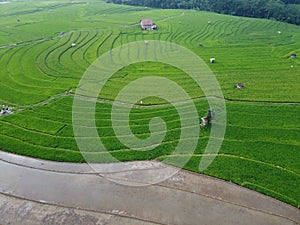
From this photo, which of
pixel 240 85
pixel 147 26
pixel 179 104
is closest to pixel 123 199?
pixel 179 104

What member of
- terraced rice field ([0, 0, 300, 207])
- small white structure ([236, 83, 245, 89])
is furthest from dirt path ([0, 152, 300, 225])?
small white structure ([236, 83, 245, 89])

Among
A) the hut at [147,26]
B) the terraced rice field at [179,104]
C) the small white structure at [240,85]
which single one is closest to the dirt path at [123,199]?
the terraced rice field at [179,104]

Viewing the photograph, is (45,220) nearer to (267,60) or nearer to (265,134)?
(265,134)

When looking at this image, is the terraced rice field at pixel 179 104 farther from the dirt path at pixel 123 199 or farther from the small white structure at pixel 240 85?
the dirt path at pixel 123 199

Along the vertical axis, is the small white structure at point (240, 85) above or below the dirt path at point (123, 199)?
above

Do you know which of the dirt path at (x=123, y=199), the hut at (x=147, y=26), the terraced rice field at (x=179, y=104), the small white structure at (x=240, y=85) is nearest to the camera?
the dirt path at (x=123, y=199)

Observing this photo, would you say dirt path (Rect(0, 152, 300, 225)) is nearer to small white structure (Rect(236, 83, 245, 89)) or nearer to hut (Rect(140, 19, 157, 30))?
small white structure (Rect(236, 83, 245, 89))
